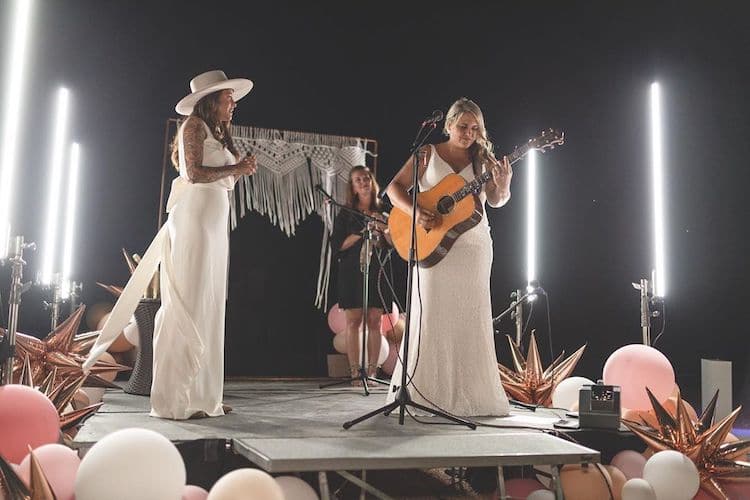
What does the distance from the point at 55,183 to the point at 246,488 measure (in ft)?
13.3

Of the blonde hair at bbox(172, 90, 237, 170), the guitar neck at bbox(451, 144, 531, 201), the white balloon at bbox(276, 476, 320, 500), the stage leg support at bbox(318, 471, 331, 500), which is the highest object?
the blonde hair at bbox(172, 90, 237, 170)

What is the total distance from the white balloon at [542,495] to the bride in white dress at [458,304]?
710mm

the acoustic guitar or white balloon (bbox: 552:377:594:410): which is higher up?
the acoustic guitar

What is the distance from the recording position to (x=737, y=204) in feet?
15.9

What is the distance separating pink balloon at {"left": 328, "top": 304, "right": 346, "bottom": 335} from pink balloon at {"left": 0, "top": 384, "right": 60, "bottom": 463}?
308 centimetres

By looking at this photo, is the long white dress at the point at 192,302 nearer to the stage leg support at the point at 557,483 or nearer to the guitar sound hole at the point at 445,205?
the guitar sound hole at the point at 445,205

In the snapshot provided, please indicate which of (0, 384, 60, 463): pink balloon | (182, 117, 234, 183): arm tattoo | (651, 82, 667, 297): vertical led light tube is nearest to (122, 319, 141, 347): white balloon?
(182, 117, 234, 183): arm tattoo

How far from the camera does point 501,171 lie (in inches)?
128

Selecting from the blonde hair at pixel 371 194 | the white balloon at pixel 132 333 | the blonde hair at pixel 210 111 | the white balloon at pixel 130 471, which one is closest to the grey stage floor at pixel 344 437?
the white balloon at pixel 130 471

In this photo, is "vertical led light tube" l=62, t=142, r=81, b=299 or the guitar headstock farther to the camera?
"vertical led light tube" l=62, t=142, r=81, b=299

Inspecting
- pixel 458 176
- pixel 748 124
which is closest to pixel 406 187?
pixel 458 176

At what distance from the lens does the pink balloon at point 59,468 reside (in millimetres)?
2084

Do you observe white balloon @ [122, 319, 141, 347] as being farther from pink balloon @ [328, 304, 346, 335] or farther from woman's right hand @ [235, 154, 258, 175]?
woman's right hand @ [235, 154, 258, 175]

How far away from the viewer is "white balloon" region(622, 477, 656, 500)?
2543 mm
